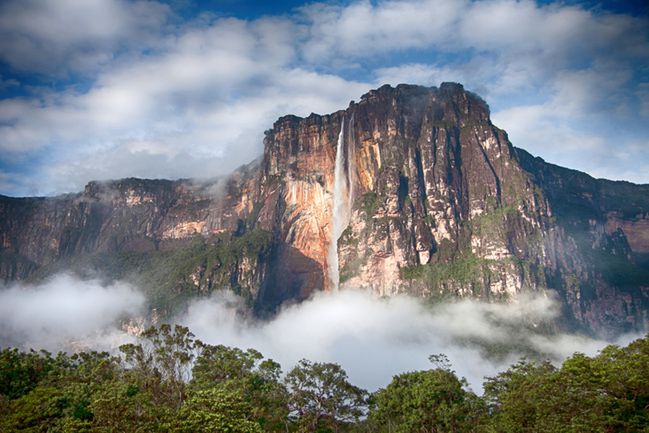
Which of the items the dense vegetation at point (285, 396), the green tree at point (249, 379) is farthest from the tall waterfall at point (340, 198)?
the green tree at point (249, 379)

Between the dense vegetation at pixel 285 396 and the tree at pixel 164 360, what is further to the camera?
the tree at pixel 164 360

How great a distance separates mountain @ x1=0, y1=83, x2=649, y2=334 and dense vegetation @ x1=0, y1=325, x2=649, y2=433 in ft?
272

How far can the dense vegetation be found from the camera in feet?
123

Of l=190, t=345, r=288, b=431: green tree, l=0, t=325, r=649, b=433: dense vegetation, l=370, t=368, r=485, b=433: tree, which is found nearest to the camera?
l=0, t=325, r=649, b=433: dense vegetation

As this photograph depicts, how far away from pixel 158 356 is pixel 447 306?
95.3 meters

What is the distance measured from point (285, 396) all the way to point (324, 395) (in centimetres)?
480

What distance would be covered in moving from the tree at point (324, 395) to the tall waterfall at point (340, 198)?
111 metres

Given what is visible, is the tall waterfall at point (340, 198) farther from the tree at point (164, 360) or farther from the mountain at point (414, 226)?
the tree at point (164, 360)

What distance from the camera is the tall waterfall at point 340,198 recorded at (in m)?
180

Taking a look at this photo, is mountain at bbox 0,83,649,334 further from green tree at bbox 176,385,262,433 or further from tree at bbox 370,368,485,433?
green tree at bbox 176,385,262,433

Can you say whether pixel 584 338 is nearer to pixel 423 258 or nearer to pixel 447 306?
pixel 447 306

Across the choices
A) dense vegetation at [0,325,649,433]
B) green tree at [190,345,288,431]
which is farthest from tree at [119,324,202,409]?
green tree at [190,345,288,431]

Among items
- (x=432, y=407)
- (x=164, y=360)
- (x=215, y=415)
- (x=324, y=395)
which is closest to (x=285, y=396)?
(x=324, y=395)

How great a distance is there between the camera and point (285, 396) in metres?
64.0
